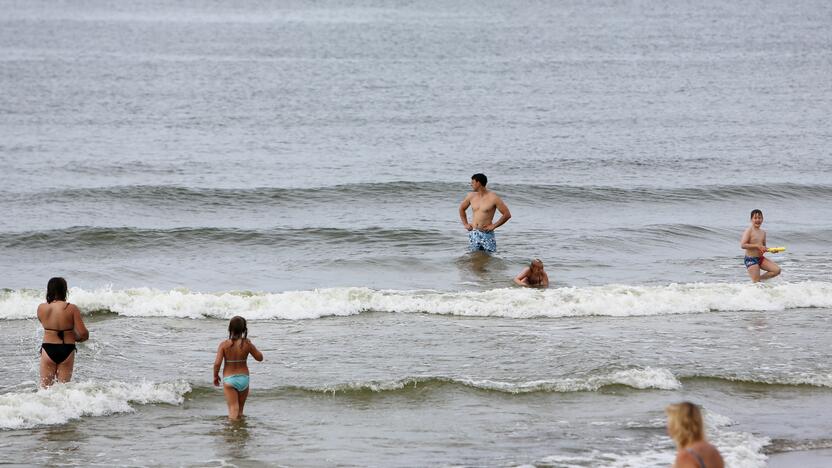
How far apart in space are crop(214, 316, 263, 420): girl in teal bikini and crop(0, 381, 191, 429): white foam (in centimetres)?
116

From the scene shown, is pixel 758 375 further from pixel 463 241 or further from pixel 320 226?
pixel 320 226

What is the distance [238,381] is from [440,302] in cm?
543

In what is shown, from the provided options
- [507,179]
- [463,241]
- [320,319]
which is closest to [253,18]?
[507,179]

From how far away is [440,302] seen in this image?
1505 centimetres

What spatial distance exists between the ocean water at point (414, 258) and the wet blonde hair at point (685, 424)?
122 inches

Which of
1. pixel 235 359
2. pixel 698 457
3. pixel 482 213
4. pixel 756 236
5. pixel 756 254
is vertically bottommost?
pixel 698 457

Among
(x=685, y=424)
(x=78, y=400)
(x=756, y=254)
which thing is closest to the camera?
(x=685, y=424)

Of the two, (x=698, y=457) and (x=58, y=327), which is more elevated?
(x=58, y=327)

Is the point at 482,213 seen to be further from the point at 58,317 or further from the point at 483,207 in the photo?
the point at 58,317

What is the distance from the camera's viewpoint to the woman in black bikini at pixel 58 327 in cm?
1020

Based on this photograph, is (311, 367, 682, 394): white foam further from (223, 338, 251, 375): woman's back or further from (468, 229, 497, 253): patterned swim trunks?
(468, 229, 497, 253): patterned swim trunks

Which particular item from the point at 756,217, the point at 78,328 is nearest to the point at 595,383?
the point at 78,328

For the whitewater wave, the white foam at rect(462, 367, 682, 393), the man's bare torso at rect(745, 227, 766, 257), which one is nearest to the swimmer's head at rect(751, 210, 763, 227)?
the man's bare torso at rect(745, 227, 766, 257)

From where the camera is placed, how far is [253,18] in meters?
86.7
